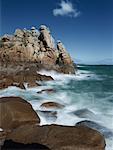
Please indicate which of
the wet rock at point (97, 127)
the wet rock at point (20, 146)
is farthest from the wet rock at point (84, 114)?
the wet rock at point (20, 146)

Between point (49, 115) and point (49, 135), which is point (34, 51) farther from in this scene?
point (49, 135)

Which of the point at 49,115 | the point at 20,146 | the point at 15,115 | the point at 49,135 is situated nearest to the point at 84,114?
the point at 49,115

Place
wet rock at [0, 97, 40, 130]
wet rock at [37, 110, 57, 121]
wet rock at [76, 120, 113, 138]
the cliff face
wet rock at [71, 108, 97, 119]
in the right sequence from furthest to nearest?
the cliff face, wet rock at [71, 108, 97, 119], wet rock at [37, 110, 57, 121], wet rock at [76, 120, 113, 138], wet rock at [0, 97, 40, 130]

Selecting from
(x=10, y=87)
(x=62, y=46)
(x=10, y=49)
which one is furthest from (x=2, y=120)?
(x=62, y=46)

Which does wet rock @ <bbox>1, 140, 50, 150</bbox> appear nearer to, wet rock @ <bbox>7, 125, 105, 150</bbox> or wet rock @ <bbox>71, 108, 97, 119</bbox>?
wet rock @ <bbox>7, 125, 105, 150</bbox>

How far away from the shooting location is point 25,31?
151 feet

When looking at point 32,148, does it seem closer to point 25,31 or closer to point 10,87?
point 10,87

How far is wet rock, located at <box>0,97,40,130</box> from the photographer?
9.59 m

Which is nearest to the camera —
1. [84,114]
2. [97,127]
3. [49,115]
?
[97,127]

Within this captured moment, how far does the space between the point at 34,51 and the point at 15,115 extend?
30.5 m

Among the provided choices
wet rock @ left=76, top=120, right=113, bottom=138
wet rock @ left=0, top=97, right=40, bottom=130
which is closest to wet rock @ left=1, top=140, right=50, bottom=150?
wet rock @ left=0, top=97, right=40, bottom=130

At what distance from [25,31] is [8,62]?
13.5 metres

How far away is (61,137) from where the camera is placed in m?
7.83

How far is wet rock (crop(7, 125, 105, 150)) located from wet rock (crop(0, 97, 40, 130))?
0.89 meters
